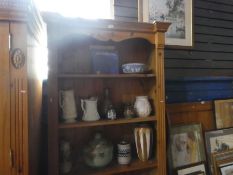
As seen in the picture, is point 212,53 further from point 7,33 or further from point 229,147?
point 7,33

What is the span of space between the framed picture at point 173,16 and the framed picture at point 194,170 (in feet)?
3.66

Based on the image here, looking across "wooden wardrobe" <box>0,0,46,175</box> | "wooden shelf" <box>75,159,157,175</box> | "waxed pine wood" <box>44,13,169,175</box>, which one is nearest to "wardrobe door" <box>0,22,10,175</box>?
"wooden wardrobe" <box>0,0,46,175</box>

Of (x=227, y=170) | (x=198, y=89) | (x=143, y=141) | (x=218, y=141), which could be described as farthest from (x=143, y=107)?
(x=227, y=170)

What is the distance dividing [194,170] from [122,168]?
2.51 feet

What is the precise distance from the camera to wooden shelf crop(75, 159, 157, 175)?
1471mm

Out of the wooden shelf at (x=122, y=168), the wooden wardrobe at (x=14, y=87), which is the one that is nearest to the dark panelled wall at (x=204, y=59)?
the wooden shelf at (x=122, y=168)

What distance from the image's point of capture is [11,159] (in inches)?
33.2

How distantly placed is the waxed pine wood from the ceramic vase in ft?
0.17

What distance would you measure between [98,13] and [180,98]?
1071 mm

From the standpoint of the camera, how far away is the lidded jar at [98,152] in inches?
59.6

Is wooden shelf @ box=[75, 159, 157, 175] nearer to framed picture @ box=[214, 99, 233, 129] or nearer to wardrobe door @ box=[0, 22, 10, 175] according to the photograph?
wardrobe door @ box=[0, 22, 10, 175]

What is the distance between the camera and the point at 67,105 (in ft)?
4.80

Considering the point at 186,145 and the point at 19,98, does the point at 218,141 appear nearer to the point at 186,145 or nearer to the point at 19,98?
the point at 186,145

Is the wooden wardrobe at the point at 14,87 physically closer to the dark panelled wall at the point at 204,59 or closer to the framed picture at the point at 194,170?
the dark panelled wall at the point at 204,59
